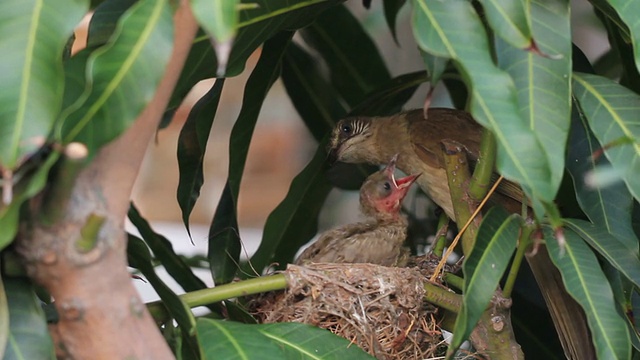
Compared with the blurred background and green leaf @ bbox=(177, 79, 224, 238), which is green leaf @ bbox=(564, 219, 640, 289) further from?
the blurred background

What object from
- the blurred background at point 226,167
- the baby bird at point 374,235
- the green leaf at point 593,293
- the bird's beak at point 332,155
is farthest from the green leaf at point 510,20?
the blurred background at point 226,167

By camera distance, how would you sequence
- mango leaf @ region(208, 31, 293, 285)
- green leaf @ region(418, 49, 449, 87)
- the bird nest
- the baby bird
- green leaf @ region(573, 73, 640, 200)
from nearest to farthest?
1. green leaf @ region(418, 49, 449, 87)
2. green leaf @ region(573, 73, 640, 200)
3. the bird nest
4. mango leaf @ region(208, 31, 293, 285)
5. the baby bird

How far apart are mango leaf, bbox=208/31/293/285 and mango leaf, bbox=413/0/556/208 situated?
893 millimetres

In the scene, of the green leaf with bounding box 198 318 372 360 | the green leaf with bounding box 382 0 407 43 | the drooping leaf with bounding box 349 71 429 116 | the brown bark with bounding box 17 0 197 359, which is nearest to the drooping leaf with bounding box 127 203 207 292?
the green leaf with bounding box 198 318 372 360

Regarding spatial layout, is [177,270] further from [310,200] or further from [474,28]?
[474,28]

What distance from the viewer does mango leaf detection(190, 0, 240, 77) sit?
86 cm

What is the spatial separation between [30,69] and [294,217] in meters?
1.37

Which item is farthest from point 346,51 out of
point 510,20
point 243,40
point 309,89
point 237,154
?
point 510,20

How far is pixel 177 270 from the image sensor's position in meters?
1.86

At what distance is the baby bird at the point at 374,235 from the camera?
2.12m

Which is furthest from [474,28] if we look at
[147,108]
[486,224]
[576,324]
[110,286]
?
[576,324]

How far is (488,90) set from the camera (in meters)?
1.07

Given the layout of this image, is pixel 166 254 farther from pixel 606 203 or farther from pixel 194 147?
pixel 606 203

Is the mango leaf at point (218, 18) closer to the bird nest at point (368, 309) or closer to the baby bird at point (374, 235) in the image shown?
the bird nest at point (368, 309)
